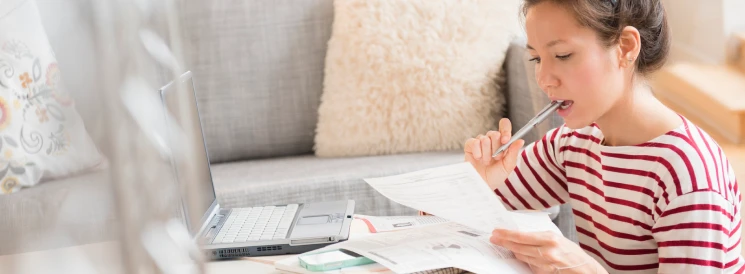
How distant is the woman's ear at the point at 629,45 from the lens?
3.42ft

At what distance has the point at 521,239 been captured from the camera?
0.83 m

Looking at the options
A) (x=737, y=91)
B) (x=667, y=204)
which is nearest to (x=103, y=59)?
(x=667, y=204)

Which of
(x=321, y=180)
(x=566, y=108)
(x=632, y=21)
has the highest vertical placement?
(x=632, y=21)

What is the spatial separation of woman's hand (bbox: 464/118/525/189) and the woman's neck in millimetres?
152

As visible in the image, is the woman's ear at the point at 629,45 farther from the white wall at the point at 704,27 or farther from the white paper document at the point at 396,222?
the white wall at the point at 704,27

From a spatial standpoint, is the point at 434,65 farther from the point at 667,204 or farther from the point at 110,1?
the point at 110,1

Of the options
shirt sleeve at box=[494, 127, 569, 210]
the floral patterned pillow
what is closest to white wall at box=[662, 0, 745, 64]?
shirt sleeve at box=[494, 127, 569, 210]

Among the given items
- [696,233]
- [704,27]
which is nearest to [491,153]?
[696,233]

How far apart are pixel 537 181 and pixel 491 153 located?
0.12 metres

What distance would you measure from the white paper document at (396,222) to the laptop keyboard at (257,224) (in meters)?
0.11

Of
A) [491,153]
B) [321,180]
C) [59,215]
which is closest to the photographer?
[59,215]

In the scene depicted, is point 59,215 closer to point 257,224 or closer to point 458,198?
point 458,198

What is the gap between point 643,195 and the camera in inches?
40.4

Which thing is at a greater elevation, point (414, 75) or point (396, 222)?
point (414, 75)
